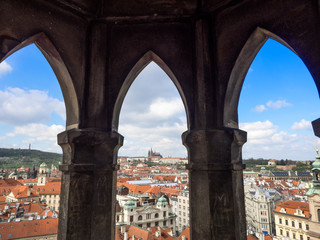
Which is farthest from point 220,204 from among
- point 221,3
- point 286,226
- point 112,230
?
point 286,226

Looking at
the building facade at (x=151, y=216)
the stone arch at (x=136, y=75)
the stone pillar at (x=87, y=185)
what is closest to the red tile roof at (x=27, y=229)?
the building facade at (x=151, y=216)

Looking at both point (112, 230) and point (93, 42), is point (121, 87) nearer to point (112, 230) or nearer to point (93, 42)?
point (93, 42)

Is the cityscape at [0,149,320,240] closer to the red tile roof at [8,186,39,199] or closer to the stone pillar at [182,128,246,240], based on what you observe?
the red tile roof at [8,186,39,199]

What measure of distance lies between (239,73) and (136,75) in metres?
1.62

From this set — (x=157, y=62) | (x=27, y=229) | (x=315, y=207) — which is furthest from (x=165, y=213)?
(x=157, y=62)

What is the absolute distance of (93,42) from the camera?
3.60 metres

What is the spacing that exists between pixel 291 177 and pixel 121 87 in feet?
252

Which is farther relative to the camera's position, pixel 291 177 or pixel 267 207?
pixel 291 177

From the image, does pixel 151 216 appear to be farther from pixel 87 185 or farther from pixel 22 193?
pixel 87 185

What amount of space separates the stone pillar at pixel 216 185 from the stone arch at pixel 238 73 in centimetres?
30

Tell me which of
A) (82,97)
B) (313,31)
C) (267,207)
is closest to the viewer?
(313,31)

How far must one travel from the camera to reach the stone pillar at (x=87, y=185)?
3066mm

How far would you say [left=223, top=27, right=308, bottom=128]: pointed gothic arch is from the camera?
10.4 ft

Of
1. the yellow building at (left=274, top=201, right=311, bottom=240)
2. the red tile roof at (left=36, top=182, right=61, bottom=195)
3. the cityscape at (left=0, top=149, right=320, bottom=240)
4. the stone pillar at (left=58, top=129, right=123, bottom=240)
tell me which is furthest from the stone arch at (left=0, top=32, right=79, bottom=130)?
the red tile roof at (left=36, top=182, right=61, bottom=195)
